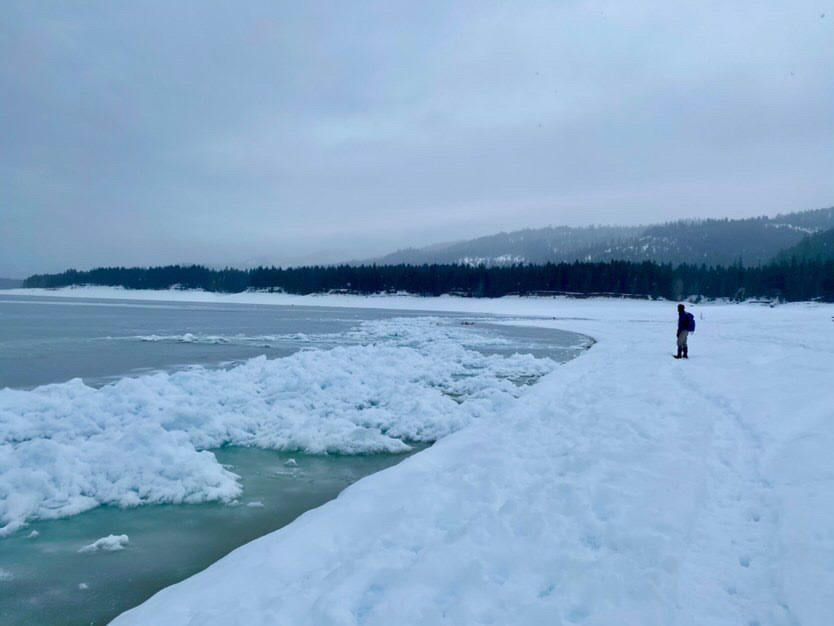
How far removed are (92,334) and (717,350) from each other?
1165 inches

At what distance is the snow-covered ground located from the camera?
374cm

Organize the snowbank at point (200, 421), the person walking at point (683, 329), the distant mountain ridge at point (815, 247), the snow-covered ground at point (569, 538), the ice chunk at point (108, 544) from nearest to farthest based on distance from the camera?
Result: the snow-covered ground at point (569, 538), the ice chunk at point (108, 544), the snowbank at point (200, 421), the person walking at point (683, 329), the distant mountain ridge at point (815, 247)

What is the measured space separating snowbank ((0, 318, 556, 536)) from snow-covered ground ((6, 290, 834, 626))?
2.04 metres

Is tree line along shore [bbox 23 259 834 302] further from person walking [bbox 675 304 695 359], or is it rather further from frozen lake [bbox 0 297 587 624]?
frozen lake [bbox 0 297 587 624]

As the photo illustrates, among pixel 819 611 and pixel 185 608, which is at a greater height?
pixel 819 611

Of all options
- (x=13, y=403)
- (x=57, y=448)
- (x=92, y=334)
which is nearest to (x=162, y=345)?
(x=92, y=334)

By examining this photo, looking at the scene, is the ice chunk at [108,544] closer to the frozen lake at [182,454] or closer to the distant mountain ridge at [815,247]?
the frozen lake at [182,454]

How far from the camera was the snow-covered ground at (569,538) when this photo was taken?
12.3ft

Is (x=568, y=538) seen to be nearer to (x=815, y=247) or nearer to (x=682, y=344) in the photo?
(x=682, y=344)

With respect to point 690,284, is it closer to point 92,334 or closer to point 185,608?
point 92,334

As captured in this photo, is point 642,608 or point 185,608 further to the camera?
point 185,608

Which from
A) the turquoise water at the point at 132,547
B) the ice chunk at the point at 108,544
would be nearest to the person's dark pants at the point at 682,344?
the turquoise water at the point at 132,547

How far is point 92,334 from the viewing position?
30.8m

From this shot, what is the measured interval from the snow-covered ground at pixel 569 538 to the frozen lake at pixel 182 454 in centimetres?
88
